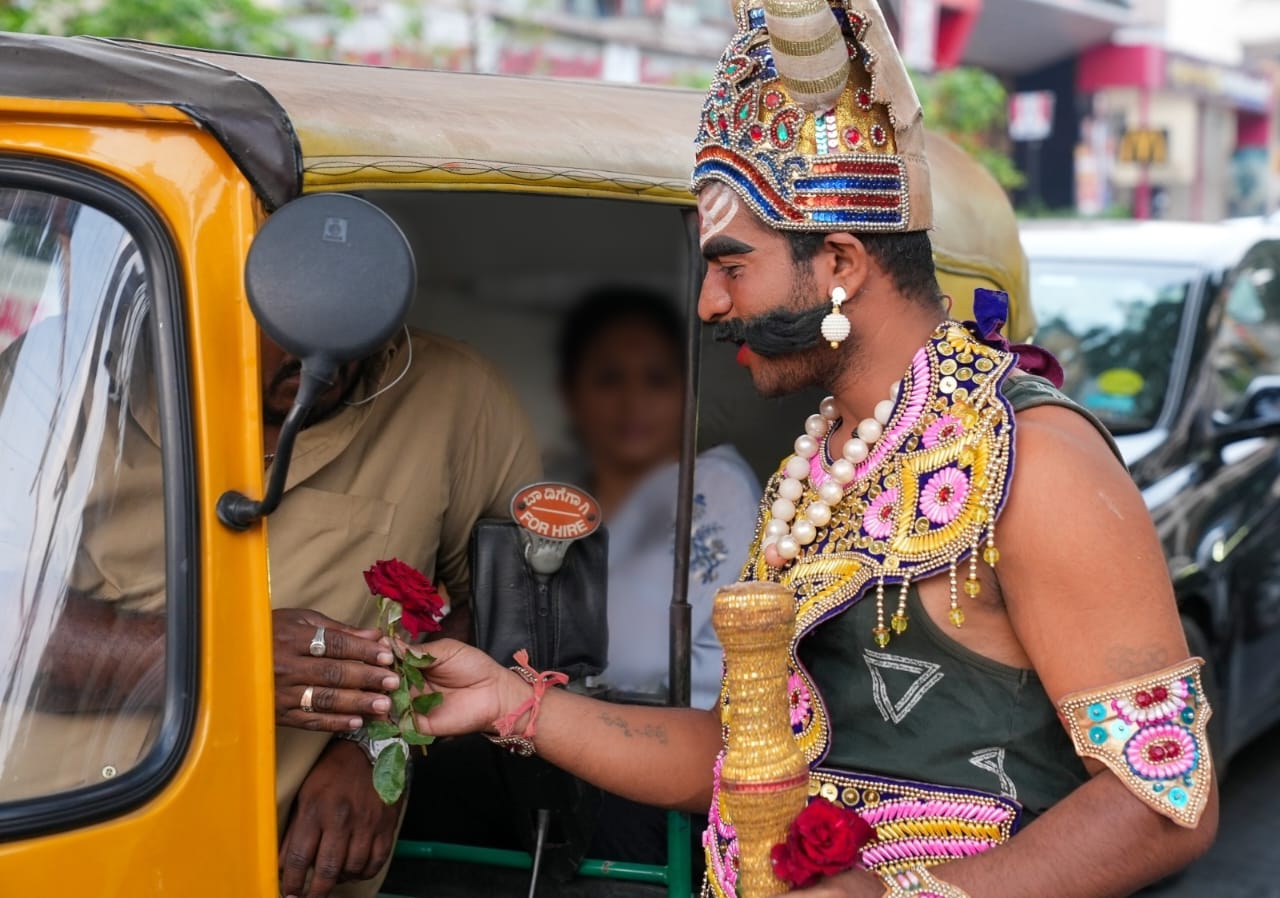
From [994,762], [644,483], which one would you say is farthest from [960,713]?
[644,483]

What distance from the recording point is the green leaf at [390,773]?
6.06 feet

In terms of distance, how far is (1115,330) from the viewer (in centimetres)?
498

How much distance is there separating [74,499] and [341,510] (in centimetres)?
59

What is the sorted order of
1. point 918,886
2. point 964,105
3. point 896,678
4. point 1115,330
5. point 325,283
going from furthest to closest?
point 964,105 < point 1115,330 < point 896,678 < point 918,886 < point 325,283

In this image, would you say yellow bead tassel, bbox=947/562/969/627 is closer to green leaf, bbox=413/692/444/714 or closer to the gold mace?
the gold mace

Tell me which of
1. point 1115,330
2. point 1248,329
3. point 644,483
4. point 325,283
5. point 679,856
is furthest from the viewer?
point 1248,329

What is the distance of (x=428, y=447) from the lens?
239 centimetres

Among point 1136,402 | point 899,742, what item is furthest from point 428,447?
point 1136,402

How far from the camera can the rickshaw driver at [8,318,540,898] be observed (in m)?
1.60

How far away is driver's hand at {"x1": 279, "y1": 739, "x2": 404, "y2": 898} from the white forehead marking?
0.85 m

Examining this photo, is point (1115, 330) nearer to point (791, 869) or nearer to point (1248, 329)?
point (1248, 329)

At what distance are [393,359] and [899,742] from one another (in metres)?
1.08

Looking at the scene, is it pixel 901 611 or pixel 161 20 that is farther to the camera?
pixel 161 20

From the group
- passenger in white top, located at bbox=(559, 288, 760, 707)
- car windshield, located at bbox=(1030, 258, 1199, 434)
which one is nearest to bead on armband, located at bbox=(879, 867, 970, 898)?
passenger in white top, located at bbox=(559, 288, 760, 707)
